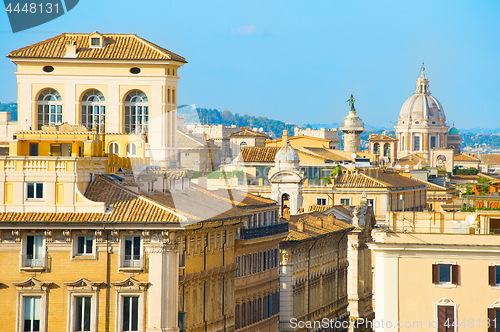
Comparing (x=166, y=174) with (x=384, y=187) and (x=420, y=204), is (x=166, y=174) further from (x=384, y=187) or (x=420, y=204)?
(x=420, y=204)

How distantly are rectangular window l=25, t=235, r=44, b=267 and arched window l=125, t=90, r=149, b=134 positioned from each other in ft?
68.7

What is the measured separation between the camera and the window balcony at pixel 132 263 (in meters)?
46.2

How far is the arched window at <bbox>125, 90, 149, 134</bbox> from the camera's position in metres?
67.0

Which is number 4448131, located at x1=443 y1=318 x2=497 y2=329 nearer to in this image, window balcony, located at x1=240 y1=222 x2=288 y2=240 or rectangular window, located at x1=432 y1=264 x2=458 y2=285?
rectangular window, located at x1=432 y1=264 x2=458 y2=285

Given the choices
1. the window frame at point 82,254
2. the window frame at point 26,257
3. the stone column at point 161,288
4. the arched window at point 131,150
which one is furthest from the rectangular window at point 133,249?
the arched window at point 131,150

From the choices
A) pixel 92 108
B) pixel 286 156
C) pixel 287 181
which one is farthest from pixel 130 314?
pixel 286 156

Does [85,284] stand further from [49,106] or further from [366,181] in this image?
[366,181]

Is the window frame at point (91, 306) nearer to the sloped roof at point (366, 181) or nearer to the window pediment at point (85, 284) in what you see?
the window pediment at point (85, 284)

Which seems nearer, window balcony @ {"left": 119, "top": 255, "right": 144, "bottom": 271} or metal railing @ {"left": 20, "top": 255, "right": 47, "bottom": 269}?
window balcony @ {"left": 119, "top": 255, "right": 144, "bottom": 271}

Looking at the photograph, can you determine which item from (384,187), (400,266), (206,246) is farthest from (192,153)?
(400,266)

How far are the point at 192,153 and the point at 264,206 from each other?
70.1ft

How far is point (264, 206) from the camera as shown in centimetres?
6788

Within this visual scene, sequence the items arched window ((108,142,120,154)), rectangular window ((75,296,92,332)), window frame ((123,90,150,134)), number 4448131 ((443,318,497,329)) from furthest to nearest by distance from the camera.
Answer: window frame ((123,90,150,134))
arched window ((108,142,120,154))
rectangular window ((75,296,92,332))
number 4448131 ((443,318,497,329))

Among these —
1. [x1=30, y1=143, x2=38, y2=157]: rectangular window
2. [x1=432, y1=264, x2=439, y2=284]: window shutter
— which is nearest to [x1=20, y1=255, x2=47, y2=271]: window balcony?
[x1=30, y1=143, x2=38, y2=157]: rectangular window
